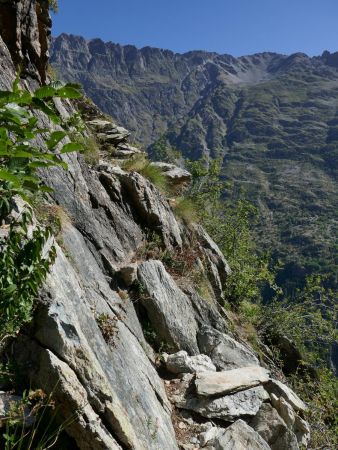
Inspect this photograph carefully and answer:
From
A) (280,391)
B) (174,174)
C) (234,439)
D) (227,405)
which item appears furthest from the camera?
(174,174)

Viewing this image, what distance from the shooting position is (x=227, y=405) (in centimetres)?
845

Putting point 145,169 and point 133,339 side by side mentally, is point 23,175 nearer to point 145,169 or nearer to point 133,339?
point 133,339

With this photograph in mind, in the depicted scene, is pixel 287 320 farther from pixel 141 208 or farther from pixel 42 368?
pixel 42 368

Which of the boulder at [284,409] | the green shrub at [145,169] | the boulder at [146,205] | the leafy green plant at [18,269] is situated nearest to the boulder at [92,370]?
the leafy green plant at [18,269]

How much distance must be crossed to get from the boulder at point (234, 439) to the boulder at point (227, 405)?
538 mm

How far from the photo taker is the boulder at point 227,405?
27.0 ft

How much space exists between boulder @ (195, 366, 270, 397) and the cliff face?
29 millimetres

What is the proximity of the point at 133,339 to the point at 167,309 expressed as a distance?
6.99 feet

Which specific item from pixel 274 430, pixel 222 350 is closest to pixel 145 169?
pixel 222 350

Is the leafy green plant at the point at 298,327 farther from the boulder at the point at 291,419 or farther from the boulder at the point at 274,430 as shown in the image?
the boulder at the point at 274,430

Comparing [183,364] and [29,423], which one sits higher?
[29,423]

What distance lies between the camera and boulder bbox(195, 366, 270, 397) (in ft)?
28.0

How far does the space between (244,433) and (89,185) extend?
7.21 metres

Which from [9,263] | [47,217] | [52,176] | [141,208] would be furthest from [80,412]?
[141,208]
